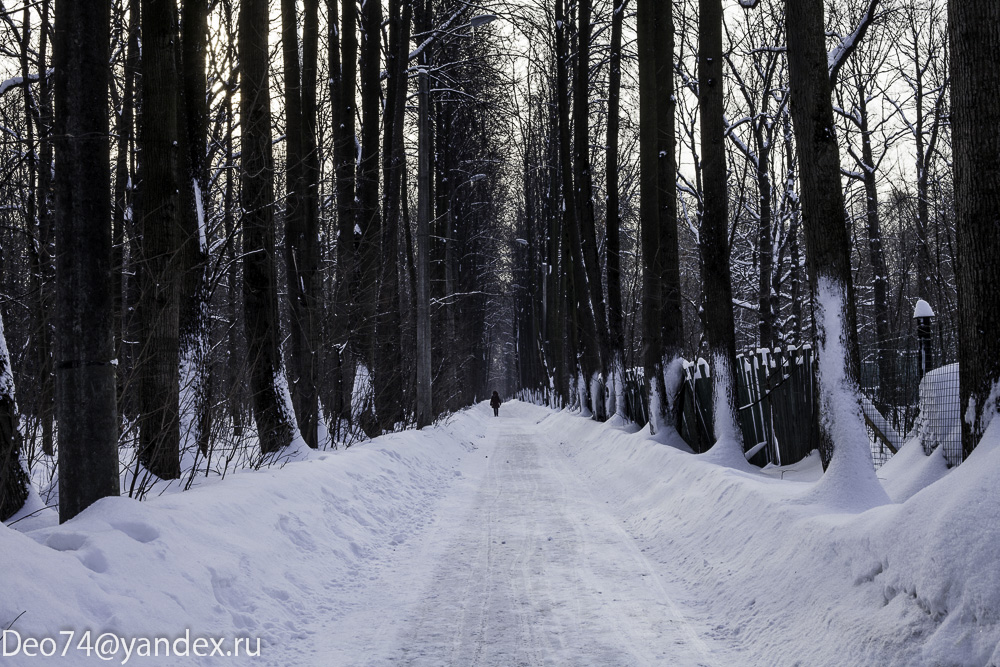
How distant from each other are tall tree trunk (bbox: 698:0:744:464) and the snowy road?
2917 mm

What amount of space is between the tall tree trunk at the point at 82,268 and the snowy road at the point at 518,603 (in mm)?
1983

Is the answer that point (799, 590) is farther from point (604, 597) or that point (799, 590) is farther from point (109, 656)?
point (109, 656)

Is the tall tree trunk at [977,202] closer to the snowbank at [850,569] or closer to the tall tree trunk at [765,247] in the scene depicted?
the snowbank at [850,569]

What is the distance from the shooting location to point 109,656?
153 inches

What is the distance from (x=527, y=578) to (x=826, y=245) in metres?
4.13

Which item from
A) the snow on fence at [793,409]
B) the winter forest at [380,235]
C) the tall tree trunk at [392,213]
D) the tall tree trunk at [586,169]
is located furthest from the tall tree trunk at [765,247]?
the tall tree trunk at [392,213]

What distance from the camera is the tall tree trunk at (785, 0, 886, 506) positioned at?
6.76m

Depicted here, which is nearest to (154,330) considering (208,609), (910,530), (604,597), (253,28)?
(208,609)

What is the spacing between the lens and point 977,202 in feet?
17.6

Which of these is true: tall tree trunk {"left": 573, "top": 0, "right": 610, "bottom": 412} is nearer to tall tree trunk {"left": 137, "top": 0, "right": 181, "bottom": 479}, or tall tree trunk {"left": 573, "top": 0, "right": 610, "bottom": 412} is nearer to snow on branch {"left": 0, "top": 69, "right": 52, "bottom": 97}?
snow on branch {"left": 0, "top": 69, "right": 52, "bottom": 97}

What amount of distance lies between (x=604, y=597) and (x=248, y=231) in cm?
757

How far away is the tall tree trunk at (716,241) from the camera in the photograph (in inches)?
456

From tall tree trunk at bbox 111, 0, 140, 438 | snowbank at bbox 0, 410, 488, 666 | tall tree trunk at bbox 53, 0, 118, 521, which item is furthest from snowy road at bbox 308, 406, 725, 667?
tall tree trunk at bbox 111, 0, 140, 438

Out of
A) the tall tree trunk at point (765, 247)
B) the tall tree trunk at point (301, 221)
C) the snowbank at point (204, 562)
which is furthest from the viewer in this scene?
the tall tree trunk at point (765, 247)
